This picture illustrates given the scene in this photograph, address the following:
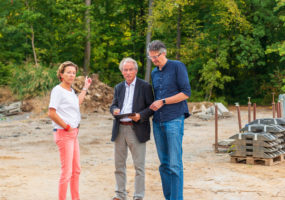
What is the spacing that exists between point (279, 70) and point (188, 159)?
747 inches

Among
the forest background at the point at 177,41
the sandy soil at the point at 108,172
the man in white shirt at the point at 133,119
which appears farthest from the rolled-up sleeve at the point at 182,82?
the forest background at the point at 177,41

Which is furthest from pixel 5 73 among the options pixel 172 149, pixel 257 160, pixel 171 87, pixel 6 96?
pixel 172 149

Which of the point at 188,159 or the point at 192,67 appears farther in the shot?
the point at 192,67

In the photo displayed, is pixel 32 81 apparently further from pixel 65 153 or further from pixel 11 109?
pixel 65 153

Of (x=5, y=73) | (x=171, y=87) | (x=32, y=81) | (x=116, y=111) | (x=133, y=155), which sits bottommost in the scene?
(x=133, y=155)

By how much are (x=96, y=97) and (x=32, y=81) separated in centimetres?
332

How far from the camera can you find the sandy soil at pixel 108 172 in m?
6.91

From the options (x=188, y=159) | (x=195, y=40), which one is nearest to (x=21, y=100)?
(x=195, y=40)

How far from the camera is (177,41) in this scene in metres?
25.8

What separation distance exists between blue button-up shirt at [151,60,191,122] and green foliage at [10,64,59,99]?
1727cm

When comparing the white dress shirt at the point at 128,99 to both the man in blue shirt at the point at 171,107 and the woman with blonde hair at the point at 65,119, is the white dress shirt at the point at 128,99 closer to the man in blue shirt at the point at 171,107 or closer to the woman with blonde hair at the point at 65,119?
the man in blue shirt at the point at 171,107

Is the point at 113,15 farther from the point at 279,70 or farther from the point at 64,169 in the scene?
the point at 64,169

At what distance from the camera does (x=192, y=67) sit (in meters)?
27.7

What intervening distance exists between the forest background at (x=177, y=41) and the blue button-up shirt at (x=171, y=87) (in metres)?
17.5
